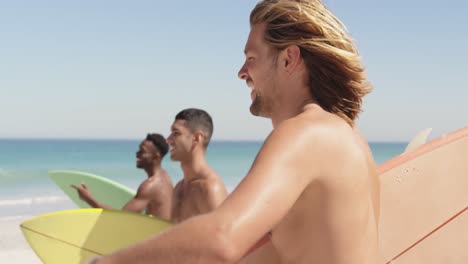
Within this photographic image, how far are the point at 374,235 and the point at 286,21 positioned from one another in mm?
600

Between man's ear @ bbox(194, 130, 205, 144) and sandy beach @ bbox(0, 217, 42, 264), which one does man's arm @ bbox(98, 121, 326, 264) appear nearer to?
man's ear @ bbox(194, 130, 205, 144)

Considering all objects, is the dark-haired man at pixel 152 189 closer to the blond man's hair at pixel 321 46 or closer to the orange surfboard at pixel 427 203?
the orange surfboard at pixel 427 203

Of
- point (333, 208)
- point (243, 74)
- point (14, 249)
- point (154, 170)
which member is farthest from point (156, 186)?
point (333, 208)

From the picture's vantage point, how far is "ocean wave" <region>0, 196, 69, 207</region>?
2092 centimetres

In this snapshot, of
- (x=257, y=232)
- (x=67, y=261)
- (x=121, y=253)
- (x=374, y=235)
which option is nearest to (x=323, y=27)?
(x=374, y=235)

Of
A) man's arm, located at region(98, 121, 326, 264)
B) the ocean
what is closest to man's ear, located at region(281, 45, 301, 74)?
man's arm, located at region(98, 121, 326, 264)

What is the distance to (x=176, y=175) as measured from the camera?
38.2m

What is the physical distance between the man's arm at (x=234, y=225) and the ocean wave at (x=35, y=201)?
20257 millimetres

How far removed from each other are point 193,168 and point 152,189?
1641mm

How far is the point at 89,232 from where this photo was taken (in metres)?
4.86

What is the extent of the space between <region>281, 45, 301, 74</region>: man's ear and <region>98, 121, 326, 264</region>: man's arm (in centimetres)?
40

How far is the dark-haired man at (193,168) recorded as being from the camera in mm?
5121

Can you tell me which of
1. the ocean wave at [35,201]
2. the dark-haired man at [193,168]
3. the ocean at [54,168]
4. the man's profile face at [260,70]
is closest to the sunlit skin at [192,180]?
the dark-haired man at [193,168]

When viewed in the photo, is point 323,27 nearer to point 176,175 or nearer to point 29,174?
point 29,174
